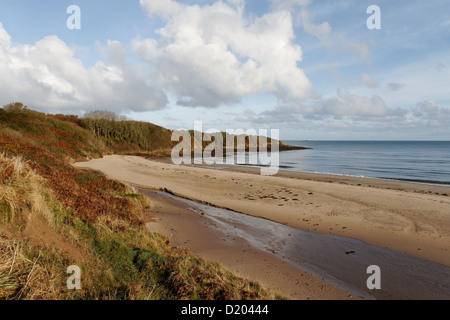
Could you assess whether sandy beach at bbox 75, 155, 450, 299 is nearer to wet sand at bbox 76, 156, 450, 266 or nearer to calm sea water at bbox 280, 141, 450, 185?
wet sand at bbox 76, 156, 450, 266

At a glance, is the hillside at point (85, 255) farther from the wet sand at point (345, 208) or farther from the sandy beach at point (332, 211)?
the wet sand at point (345, 208)

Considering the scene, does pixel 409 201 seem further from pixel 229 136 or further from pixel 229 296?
pixel 229 136

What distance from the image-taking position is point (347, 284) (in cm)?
674

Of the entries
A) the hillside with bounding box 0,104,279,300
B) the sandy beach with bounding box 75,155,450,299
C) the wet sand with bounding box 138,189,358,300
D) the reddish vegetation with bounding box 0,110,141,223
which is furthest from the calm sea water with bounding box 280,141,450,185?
the hillside with bounding box 0,104,279,300

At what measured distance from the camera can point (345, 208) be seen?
14.6 m

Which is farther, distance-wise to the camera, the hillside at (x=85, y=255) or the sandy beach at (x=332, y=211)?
the sandy beach at (x=332, y=211)

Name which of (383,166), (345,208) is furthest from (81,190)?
(383,166)

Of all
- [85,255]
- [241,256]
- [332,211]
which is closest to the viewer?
[85,255]

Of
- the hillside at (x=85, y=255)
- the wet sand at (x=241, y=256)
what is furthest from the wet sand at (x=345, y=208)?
the hillside at (x=85, y=255)

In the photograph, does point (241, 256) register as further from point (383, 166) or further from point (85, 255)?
point (383, 166)

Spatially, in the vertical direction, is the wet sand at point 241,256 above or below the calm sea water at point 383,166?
below

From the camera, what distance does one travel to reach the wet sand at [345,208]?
10.1m

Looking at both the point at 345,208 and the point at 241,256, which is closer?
the point at 241,256
